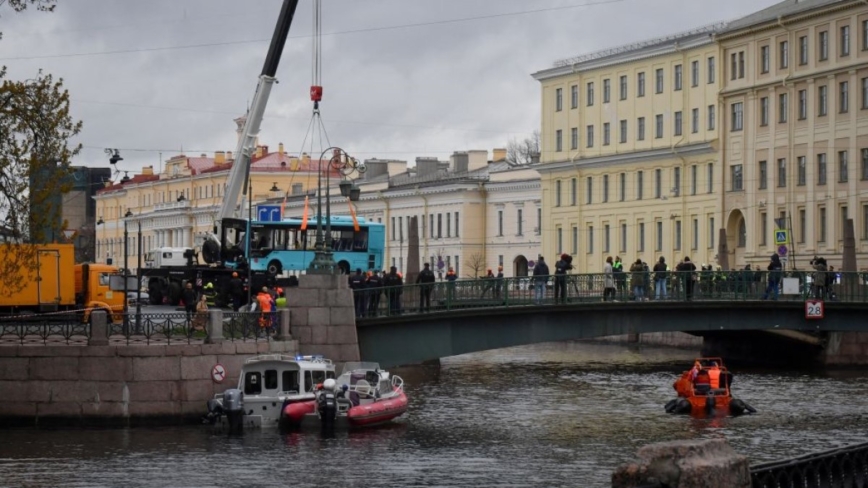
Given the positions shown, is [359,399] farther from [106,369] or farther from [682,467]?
[682,467]

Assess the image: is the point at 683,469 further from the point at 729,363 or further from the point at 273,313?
the point at 729,363

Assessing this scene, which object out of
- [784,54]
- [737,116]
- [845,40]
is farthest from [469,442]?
[737,116]

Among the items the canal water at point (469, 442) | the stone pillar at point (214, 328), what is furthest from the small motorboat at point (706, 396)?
the stone pillar at point (214, 328)

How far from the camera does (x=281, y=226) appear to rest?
69500 millimetres

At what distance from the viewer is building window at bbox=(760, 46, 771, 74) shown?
90688 mm

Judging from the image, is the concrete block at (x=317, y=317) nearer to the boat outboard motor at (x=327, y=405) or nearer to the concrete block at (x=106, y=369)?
the boat outboard motor at (x=327, y=405)

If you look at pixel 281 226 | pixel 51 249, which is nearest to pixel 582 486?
pixel 51 249

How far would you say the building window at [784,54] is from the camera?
8875 centimetres

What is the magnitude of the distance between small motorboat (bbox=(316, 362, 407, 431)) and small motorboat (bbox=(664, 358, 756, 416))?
711 centimetres

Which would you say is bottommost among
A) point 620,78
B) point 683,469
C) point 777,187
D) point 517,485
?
point 517,485

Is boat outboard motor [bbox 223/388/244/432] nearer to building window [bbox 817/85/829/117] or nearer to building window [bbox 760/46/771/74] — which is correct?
building window [bbox 817/85/829/117]

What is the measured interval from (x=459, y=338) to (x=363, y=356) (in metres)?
2.60

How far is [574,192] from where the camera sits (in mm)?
109000

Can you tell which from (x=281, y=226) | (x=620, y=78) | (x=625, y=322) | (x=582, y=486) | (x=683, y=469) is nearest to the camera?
(x=683, y=469)
